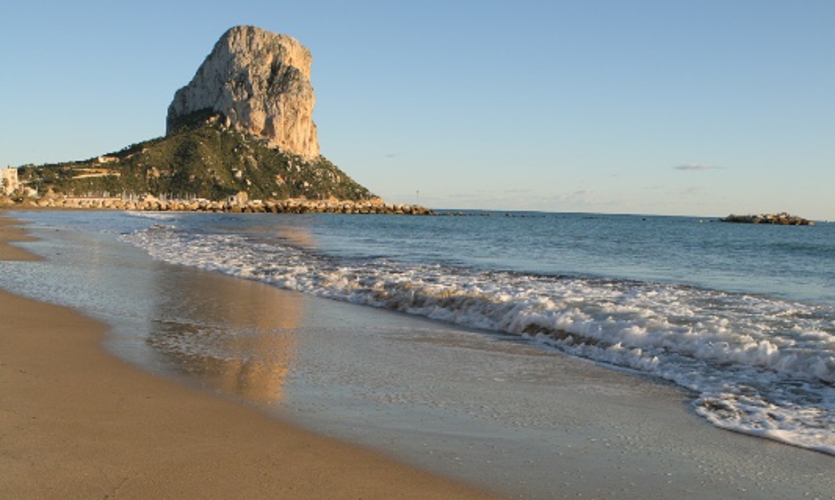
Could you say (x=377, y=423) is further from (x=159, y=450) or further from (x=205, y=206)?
(x=205, y=206)

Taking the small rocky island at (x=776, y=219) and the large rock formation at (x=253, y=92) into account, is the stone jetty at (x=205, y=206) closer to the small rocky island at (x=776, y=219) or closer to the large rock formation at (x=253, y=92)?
the large rock formation at (x=253, y=92)

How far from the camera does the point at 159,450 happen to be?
5.07m

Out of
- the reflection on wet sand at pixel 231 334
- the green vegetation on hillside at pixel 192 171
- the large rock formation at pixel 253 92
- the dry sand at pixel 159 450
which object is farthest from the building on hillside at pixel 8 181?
the dry sand at pixel 159 450

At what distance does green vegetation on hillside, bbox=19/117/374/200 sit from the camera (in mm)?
154500

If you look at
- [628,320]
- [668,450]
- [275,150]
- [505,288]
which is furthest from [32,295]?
[275,150]

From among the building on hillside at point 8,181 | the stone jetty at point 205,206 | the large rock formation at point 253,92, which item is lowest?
the stone jetty at point 205,206

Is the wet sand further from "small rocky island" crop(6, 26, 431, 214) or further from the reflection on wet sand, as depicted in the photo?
"small rocky island" crop(6, 26, 431, 214)

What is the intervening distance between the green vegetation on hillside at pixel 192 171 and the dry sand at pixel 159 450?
15302 cm

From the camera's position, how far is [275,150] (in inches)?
7283

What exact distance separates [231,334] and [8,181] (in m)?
142

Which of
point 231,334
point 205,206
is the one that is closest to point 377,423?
point 231,334

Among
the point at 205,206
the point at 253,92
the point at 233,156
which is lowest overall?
the point at 205,206

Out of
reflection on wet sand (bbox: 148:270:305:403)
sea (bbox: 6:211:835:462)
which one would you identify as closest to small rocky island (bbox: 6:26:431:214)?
sea (bbox: 6:211:835:462)

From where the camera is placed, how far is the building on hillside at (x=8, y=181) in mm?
126500
